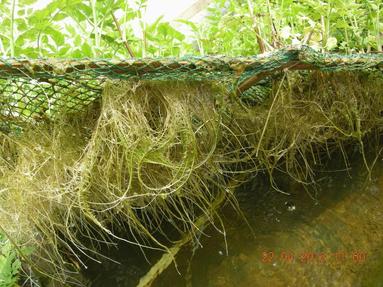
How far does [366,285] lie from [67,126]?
930mm

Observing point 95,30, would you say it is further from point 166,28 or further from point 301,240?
point 301,240

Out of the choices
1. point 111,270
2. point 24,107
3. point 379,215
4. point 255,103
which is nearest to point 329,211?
point 379,215

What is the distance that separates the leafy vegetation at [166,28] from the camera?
3.70 ft

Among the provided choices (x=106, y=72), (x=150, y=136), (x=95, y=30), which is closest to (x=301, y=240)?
(x=150, y=136)

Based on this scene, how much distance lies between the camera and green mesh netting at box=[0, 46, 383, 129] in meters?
0.70

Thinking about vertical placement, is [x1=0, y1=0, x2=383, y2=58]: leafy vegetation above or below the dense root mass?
above

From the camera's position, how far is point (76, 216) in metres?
1.00

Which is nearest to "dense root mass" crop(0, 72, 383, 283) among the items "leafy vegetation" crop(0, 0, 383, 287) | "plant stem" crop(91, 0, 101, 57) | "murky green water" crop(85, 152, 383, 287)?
"leafy vegetation" crop(0, 0, 383, 287)

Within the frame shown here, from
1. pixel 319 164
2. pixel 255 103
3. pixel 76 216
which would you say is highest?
pixel 255 103

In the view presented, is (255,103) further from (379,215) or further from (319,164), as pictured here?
(379,215)
